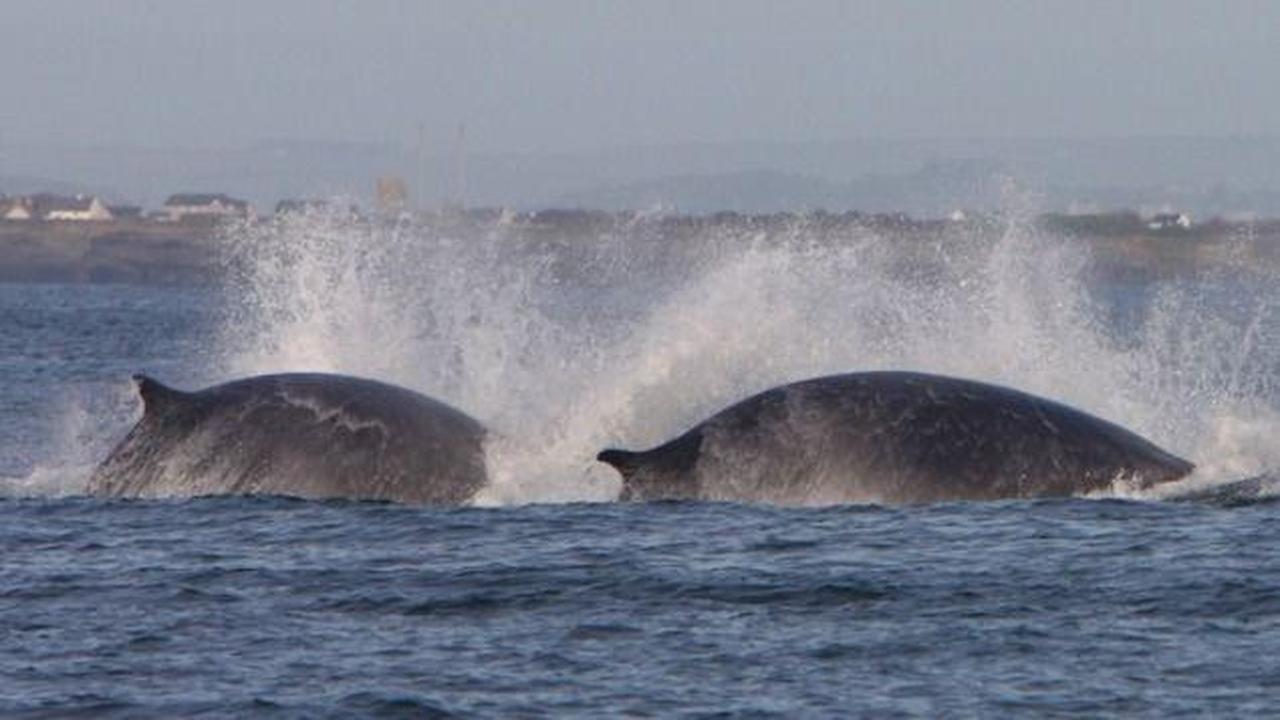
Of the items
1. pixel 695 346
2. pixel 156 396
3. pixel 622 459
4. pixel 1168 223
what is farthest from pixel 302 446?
pixel 1168 223

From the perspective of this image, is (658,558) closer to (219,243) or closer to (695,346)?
(695,346)

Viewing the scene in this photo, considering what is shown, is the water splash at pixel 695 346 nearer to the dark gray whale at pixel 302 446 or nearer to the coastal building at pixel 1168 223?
the dark gray whale at pixel 302 446

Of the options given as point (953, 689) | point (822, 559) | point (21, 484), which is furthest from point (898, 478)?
point (21, 484)

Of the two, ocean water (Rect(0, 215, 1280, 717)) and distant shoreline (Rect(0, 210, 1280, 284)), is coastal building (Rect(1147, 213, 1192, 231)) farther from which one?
ocean water (Rect(0, 215, 1280, 717))

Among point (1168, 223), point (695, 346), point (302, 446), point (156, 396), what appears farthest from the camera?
point (1168, 223)

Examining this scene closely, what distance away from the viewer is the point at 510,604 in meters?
20.4

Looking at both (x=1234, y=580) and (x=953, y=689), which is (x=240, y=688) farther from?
(x=1234, y=580)

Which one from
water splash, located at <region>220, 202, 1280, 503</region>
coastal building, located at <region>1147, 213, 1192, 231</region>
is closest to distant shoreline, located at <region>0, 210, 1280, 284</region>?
coastal building, located at <region>1147, 213, 1192, 231</region>

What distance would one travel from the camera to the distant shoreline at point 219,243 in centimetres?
13812

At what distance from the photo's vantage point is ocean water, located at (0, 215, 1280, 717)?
58.3 feet

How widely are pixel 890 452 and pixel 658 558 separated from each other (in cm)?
251

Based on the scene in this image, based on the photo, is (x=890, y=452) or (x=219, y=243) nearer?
(x=890, y=452)

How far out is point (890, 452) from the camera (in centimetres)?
2344

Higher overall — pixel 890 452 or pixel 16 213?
pixel 16 213
